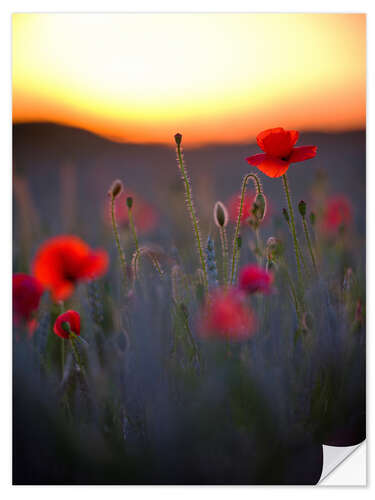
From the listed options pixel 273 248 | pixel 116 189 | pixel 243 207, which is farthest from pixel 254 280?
pixel 116 189

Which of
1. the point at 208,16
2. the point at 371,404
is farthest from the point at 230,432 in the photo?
Result: the point at 208,16

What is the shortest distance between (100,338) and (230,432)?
38 cm

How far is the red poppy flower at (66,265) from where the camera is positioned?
1330 millimetres

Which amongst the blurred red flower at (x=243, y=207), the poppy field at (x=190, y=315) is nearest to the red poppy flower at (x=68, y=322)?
the poppy field at (x=190, y=315)

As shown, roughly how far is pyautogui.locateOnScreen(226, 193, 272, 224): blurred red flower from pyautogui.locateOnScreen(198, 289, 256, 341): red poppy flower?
0.69 feet

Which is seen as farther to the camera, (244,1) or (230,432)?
(244,1)

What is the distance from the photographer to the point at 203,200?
4.75ft

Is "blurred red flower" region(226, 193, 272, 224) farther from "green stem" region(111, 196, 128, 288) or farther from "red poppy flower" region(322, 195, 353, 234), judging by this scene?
"green stem" region(111, 196, 128, 288)

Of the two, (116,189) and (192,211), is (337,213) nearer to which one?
(192,211)

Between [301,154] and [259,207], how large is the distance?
0.17 meters

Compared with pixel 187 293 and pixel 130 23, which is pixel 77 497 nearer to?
pixel 187 293

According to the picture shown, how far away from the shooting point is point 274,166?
53.0 inches

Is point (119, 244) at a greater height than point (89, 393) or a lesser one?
greater

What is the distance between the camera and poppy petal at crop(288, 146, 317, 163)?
4.42ft
